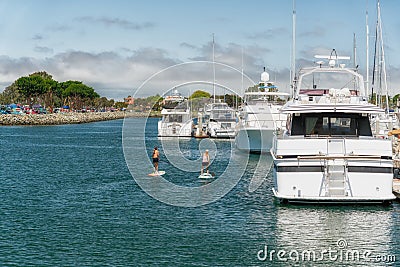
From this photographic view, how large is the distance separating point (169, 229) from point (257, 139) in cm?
3199

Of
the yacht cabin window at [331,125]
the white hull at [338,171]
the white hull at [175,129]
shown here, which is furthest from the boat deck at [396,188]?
the white hull at [175,129]

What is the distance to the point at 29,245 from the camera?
67.4 feet

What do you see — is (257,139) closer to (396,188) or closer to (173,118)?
(396,188)

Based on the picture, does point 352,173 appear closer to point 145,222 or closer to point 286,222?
point 286,222

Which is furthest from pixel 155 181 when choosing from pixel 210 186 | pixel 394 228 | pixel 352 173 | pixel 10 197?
pixel 394 228

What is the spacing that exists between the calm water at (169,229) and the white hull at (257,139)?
18434mm

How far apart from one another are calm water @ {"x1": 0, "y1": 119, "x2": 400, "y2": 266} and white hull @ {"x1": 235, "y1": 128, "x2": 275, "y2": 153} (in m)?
18.4

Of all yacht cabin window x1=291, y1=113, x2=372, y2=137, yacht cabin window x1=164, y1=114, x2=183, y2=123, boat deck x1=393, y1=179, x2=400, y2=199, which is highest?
yacht cabin window x1=164, y1=114, x2=183, y2=123

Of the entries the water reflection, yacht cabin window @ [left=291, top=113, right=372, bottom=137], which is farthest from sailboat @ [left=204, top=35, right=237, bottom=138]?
the water reflection

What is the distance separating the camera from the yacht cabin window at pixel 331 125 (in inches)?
1067

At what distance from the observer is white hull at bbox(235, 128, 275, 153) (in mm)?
52781

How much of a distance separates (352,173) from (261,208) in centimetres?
442

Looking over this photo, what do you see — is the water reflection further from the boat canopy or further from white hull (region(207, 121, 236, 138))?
white hull (region(207, 121, 236, 138))

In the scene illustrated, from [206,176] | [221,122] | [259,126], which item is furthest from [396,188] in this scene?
[221,122]
